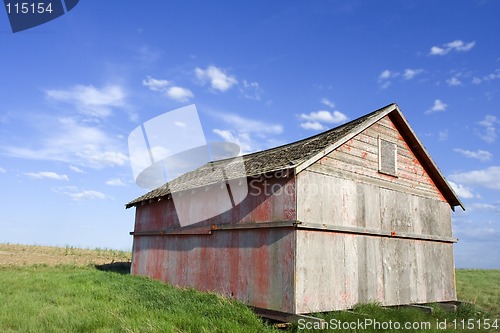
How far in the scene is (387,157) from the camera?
13.8 m

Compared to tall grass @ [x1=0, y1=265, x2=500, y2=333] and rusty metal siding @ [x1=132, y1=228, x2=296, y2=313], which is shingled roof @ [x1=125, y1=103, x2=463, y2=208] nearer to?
rusty metal siding @ [x1=132, y1=228, x2=296, y2=313]

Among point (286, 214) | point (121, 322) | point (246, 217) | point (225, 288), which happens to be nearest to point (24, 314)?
point (121, 322)

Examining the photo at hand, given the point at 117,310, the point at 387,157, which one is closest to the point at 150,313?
the point at 117,310

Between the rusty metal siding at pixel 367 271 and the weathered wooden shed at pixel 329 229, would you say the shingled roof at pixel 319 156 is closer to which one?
the weathered wooden shed at pixel 329 229

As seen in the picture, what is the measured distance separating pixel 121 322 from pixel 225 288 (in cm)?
384

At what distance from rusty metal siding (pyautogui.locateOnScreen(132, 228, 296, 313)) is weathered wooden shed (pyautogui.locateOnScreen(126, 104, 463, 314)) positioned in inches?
1.2

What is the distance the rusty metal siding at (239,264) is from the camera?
10.5 meters

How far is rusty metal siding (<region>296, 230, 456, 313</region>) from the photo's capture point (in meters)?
10.6

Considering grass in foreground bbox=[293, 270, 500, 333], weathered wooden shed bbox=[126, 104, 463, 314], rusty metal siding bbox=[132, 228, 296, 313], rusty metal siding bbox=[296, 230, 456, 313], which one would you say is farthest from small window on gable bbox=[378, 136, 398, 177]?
rusty metal siding bbox=[132, 228, 296, 313]

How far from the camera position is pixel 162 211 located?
17000mm

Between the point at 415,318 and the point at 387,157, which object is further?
the point at 387,157

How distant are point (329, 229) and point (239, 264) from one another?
9.43 ft

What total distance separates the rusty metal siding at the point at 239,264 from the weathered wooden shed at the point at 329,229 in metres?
0.03

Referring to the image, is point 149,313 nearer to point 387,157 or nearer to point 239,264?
point 239,264
